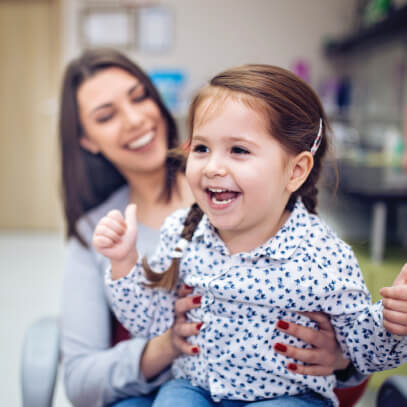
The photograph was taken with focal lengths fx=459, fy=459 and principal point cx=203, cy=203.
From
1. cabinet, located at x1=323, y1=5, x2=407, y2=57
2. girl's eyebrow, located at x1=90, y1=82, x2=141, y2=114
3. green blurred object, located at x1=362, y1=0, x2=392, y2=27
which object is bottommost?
girl's eyebrow, located at x1=90, y1=82, x2=141, y2=114

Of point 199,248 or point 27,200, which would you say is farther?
point 27,200

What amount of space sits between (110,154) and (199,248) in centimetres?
46

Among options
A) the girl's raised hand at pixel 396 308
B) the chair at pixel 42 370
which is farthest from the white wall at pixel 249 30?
the girl's raised hand at pixel 396 308

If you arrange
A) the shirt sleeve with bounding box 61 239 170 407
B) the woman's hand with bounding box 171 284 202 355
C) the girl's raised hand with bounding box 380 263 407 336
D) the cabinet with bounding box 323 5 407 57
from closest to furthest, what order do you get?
1. the girl's raised hand with bounding box 380 263 407 336
2. the woman's hand with bounding box 171 284 202 355
3. the shirt sleeve with bounding box 61 239 170 407
4. the cabinet with bounding box 323 5 407 57

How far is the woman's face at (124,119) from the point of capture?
1172 millimetres

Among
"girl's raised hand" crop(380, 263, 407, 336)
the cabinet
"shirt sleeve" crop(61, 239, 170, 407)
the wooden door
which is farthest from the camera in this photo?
the wooden door

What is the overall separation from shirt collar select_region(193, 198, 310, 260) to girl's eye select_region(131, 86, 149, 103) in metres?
0.45

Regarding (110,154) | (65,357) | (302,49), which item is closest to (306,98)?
(110,154)

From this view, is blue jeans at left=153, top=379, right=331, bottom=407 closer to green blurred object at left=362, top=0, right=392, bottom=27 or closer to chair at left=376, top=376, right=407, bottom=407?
chair at left=376, top=376, right=407, bottom=407

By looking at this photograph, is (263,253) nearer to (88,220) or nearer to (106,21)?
(88,220)

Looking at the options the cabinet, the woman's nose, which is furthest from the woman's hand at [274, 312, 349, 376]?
the cabinet

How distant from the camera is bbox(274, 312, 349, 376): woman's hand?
830 mm

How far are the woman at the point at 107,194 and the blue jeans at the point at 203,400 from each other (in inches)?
2.9

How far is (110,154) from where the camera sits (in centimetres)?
123
